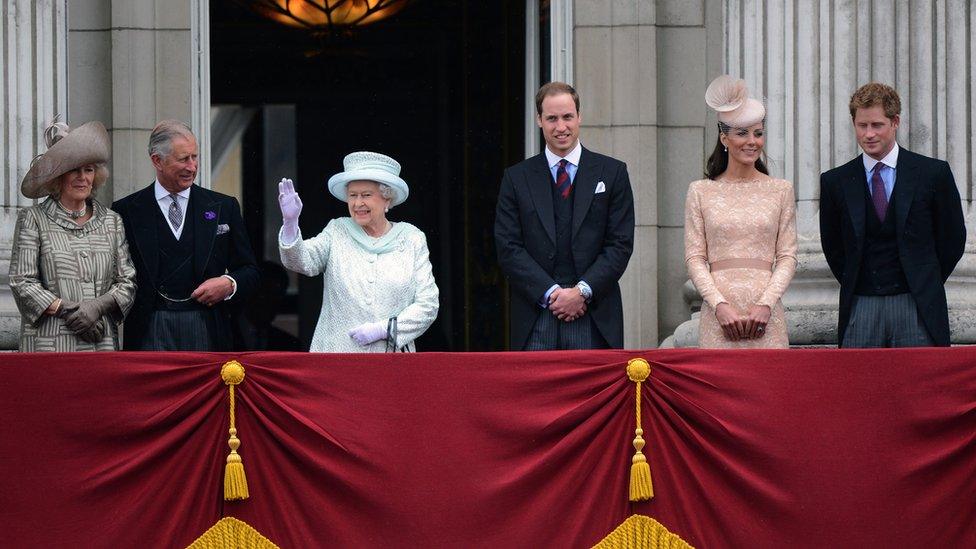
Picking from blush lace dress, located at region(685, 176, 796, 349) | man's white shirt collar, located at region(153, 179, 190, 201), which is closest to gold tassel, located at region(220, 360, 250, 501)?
man's white shirt collar, located at region(153, 179, 190, 201)

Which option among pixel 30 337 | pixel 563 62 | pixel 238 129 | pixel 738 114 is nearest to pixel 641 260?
pixel 563 62

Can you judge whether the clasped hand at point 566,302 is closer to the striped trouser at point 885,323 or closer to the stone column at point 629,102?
the striped trouser at point 885,323

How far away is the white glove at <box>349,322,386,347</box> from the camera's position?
306 inches

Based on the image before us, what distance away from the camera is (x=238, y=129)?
28141 mm

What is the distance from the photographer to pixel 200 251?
8094mm

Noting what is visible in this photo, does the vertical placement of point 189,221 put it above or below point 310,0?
below

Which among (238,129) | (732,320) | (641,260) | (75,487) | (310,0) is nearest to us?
(75,487)

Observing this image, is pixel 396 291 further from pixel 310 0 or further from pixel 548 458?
pixel 310 0

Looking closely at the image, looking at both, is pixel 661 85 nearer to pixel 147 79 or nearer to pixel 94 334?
pixel 147 79

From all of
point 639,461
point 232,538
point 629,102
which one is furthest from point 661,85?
point 232,538

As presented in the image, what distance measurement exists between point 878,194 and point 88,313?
368 cm

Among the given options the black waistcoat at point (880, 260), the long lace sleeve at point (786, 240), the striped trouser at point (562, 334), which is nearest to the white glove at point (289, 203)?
the striped trouser at point (562, 334)

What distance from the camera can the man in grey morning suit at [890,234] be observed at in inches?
305

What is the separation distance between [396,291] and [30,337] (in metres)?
1.69
